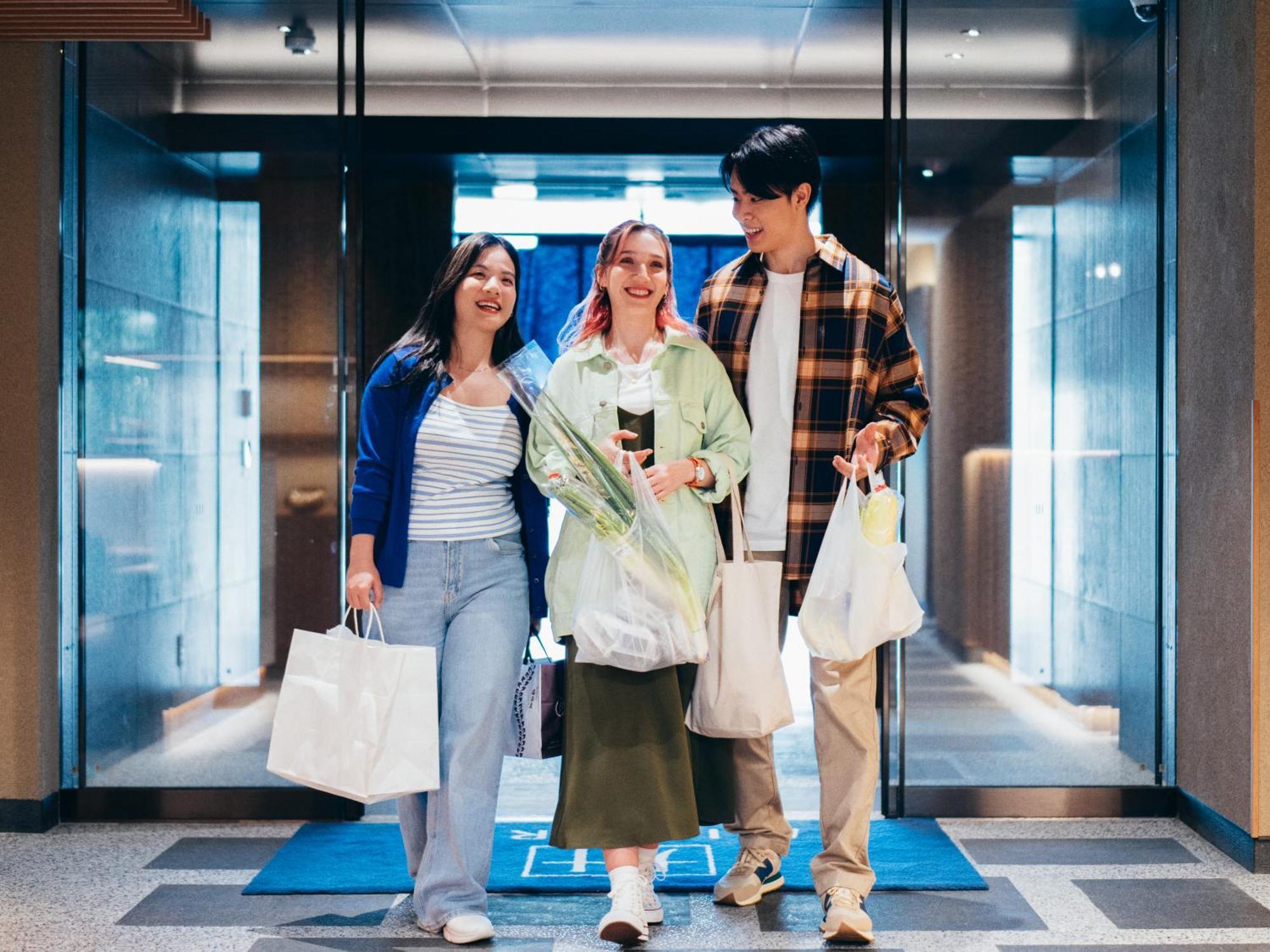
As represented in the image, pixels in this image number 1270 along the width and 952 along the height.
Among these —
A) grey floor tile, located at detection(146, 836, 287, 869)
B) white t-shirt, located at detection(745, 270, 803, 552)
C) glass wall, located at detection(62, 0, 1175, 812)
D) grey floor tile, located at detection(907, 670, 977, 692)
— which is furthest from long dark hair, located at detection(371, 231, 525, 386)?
grey floor tile, located at detection(907, 670, 977, 692)

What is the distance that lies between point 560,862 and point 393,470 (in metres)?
1.23

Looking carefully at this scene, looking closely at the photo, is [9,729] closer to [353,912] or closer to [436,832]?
[353,912]

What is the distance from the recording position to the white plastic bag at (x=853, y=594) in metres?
2.70

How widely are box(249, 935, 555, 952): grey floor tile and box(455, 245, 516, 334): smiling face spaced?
1381mm

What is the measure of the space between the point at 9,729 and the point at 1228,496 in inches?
139

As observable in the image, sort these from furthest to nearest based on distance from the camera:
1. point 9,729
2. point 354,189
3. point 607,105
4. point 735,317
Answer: point 607,105, point 354,189, point 9,729, point 735,317

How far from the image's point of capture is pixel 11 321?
3676 mm

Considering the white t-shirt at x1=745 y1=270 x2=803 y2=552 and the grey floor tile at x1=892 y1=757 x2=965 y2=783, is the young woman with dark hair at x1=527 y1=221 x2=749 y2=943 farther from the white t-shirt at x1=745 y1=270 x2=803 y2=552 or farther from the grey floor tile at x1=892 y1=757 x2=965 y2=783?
the grey floor tile at x1=892 y1=757 x2=965 y2=783

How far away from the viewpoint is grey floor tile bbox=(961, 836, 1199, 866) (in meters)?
3.38

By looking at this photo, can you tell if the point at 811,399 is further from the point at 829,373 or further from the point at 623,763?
the point at 623,763

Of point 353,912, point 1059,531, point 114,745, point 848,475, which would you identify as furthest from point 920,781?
point 114,745

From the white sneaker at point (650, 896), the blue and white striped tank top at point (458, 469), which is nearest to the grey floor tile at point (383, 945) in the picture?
the white sneaker at point (650, 896)

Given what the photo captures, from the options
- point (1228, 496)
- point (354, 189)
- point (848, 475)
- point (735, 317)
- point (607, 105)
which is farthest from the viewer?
point (607, 105)

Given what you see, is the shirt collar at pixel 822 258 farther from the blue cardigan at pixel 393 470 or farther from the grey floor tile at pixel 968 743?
the grey floor tile at pixel 968 743
